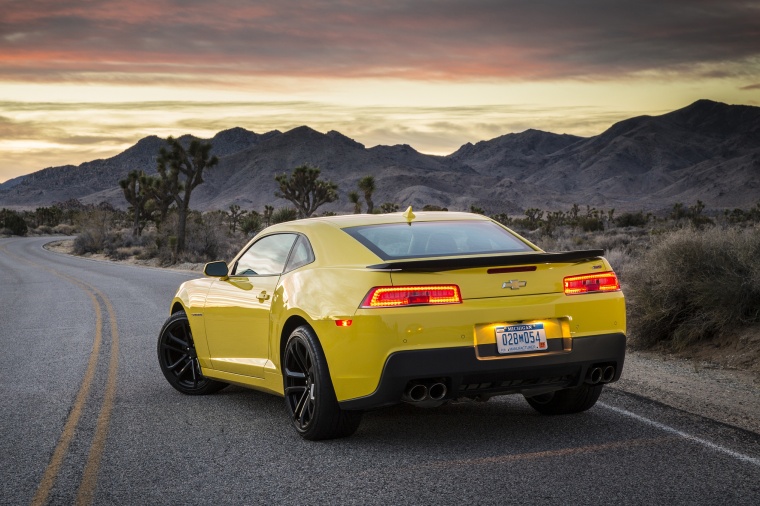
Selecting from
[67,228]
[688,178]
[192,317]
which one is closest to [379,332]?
[192,317]

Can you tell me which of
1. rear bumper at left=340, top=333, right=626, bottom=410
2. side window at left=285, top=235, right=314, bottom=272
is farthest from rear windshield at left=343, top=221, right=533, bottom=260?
rear bumper at left=340, top=333, right=626, bottom=410

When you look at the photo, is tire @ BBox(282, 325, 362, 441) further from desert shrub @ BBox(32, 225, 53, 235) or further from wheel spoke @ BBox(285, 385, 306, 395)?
desert shrub @ BBox(32, 225, 53, 235)

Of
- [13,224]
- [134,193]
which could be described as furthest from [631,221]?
[13,224]

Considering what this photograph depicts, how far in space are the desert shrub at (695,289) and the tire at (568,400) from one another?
163 inches

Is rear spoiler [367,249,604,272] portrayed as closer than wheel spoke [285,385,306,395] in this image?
Yes

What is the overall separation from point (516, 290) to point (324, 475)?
5.53 feet

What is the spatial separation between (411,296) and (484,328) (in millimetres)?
509

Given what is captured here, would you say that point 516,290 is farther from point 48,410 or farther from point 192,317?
point 48,410

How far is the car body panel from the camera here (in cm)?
549

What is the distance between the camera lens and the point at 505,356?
5.59 metres

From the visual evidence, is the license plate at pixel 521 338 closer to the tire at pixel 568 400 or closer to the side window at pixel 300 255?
the tire at pixel 568 400

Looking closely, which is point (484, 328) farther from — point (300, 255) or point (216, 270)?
point (216, 270)

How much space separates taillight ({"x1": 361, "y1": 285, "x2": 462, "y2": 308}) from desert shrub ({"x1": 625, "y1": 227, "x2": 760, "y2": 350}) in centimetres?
573

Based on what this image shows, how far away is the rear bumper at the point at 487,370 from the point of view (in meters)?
5.46
